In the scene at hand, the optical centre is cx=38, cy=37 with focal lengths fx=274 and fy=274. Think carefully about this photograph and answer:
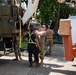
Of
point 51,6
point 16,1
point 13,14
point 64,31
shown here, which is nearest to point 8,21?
point 13,14

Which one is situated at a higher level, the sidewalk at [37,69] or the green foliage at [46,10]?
the green foliage at [46,10]

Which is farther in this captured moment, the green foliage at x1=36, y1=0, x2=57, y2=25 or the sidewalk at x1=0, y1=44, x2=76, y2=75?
the green foliage at x1=36, y1=0, x2=57, y2=25

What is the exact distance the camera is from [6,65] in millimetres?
10250

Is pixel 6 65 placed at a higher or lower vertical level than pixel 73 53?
lower

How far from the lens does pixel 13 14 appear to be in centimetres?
920

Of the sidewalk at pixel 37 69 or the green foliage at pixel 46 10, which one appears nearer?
the sidewalk at pixel 37 69

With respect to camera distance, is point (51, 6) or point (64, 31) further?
point (51, 6)

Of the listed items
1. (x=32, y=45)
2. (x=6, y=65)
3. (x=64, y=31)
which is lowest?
(x=6, y=65)

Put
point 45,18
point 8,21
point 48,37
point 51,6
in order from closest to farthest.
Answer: point 8,21 → point 48,37 → point 51,6 → point 45,18

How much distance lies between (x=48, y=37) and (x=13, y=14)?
15.8 feet

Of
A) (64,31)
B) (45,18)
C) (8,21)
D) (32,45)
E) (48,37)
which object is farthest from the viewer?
(45,18)

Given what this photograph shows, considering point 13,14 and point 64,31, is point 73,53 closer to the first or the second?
point 64,31

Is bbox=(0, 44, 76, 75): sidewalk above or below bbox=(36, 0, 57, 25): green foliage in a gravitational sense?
below

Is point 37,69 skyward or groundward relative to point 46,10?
groundward
